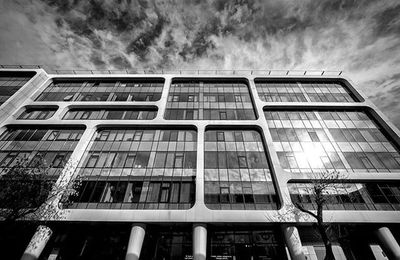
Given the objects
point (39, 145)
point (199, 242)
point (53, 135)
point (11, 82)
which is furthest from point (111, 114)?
point (199, 242)

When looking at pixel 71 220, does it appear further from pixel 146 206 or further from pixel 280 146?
pixel 280 146

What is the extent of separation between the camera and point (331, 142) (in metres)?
23.8

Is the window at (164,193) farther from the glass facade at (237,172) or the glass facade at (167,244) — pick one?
the glass facade at (237,172)

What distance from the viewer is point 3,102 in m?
27.6

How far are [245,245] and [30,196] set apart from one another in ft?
71.7

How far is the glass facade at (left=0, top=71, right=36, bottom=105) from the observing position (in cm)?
2905

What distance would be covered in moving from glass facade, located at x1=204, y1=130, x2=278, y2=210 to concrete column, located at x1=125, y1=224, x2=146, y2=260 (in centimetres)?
730

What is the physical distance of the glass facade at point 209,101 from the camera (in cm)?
2775

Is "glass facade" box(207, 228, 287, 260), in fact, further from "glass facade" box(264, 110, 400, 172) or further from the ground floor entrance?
"glass facade" box(264, 110, 400, 172)

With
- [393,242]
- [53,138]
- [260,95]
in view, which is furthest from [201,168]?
[53,138]

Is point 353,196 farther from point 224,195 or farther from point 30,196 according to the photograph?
point 30,196

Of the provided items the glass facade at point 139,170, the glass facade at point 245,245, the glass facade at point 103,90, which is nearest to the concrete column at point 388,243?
the glass facade at point 245,245

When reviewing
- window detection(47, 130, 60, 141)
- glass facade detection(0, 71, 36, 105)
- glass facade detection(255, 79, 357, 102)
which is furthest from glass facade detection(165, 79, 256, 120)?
glass facade detection(0, 71, 36, 105)

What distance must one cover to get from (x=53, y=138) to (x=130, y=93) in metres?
13.3
